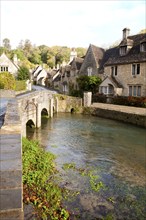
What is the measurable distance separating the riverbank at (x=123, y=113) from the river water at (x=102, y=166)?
1298 millimetres

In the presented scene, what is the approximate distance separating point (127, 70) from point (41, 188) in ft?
103

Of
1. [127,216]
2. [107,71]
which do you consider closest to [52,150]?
[127,216]

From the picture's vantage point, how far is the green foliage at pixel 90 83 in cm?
4250

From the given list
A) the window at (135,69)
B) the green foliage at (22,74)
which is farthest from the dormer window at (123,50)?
the green foliage at (22,74)

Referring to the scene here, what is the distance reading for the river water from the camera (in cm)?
895

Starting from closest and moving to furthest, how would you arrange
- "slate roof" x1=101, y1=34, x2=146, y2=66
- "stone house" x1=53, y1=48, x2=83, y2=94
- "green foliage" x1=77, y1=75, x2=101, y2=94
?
"slate roof" x1=101, y1=34, x2=146, y2=66, "green foliage" x1=77, y1=75, x2=101, y2=94, "stone house" x1=53, y1=48, x2=83, y2=94

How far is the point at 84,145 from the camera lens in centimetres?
1873

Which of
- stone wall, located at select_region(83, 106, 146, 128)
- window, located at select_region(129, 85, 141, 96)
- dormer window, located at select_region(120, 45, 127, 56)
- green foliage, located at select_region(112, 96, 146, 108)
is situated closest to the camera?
A: stone wall, located at select_region(83, 106, 146, 128)

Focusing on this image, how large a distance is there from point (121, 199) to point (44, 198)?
3653 mm

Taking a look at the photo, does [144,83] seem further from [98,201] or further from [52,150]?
[98,201]

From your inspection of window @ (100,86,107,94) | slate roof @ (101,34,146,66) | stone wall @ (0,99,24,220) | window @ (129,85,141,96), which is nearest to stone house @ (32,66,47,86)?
slate roof @ (101,34,146,66)

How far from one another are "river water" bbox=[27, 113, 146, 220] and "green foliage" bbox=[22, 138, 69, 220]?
65 cm

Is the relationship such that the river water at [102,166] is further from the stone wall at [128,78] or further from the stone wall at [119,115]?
the stone wall at [128,78]

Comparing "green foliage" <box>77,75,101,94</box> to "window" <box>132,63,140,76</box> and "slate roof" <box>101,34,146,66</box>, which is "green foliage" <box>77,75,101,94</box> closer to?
"slate roof" <box>101,34,146,66</box>
